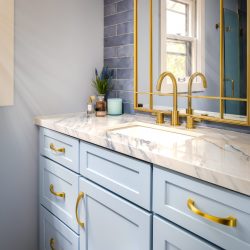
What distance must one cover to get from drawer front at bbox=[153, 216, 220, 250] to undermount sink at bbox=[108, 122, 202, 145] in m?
0.50

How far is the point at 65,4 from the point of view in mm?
1970

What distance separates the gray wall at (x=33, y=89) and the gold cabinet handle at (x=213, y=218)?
1.25 meters

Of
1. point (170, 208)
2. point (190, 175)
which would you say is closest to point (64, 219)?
point (170, 208)

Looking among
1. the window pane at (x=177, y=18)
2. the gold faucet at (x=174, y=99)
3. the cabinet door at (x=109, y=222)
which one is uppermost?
the window pane at (x=177, y=18)

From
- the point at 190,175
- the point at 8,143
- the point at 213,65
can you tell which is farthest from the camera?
the point at 8,143

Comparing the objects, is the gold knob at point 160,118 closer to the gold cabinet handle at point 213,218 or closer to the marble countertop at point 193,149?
the marble countertop at point 193,149

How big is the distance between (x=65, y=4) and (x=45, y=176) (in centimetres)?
113

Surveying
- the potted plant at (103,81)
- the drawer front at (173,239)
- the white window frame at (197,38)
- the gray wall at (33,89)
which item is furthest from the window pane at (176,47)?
the drawer front at (173,239)

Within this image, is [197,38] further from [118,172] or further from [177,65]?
[118,172]

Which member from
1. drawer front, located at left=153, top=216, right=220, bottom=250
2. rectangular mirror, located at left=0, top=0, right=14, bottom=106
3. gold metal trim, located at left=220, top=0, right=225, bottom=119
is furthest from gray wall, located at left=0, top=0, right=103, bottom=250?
drawer front, located at left=153, top=216, right=220, bottom=250

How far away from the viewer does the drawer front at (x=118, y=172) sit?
1.10 meters

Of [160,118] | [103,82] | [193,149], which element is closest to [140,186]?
[193,149]

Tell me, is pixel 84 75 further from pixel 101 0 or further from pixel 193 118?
pixel 193 118

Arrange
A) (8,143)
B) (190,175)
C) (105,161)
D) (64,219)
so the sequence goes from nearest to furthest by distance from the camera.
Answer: (190,175) < (105,161) < (64,219) < (8,143)
